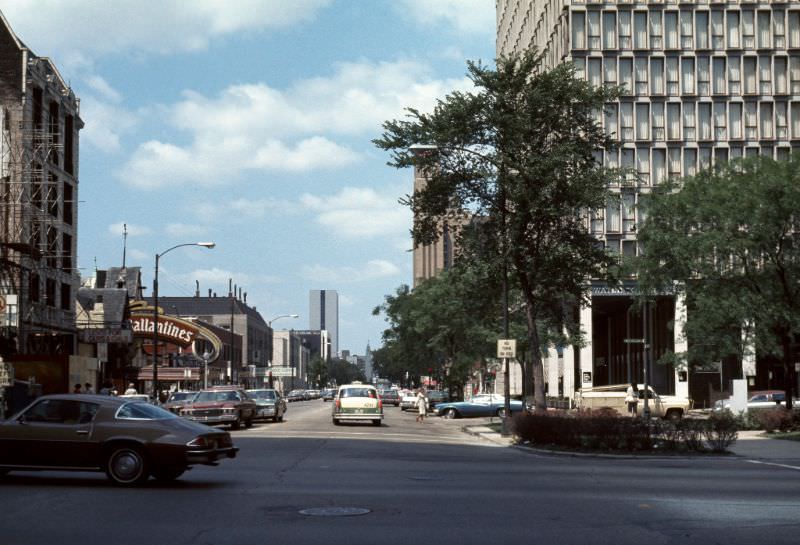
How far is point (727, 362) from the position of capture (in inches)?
2931

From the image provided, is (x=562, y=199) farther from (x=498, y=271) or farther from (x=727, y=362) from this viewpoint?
(x=727, y=362)

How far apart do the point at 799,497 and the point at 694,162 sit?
2582 inches

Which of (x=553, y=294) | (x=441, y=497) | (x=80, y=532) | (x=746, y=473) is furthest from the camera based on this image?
(x=553, y=294)

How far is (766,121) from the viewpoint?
257ft

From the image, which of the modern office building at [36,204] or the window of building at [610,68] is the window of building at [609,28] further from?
the modern office building at [36,204]

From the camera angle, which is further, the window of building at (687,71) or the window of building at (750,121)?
the window of building at (687,71)

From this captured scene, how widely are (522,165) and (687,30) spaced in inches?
1959

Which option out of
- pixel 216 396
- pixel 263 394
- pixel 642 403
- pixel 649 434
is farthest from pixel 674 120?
pixel 649 434

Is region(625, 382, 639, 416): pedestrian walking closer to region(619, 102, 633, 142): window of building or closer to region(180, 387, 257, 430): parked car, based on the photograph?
region(180, 387, 257, 430): parked car

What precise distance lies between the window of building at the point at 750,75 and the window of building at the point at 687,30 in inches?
163

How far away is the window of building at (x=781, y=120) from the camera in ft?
257

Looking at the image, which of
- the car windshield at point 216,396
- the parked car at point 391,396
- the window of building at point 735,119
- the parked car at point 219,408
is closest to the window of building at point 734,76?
the window of building at point 735,119

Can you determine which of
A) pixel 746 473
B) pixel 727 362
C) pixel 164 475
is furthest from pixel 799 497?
pixel 727 362

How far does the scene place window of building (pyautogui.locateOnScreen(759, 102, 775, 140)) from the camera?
78062mm
